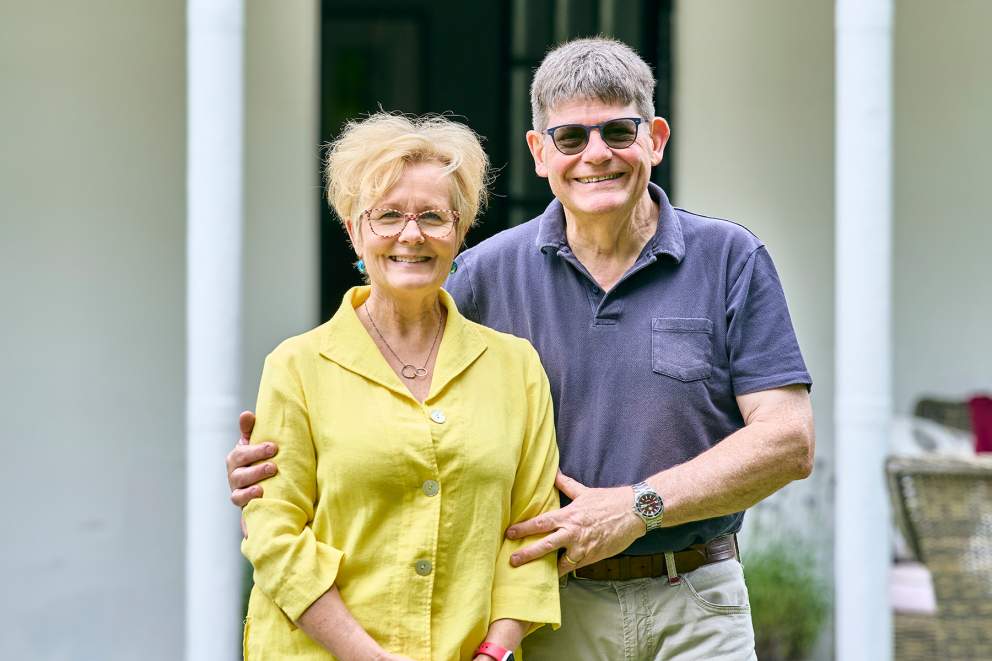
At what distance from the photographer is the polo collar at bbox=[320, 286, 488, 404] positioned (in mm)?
1968

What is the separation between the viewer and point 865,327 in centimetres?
385

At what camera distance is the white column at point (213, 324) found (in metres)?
3.69

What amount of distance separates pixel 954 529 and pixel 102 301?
300 centimetres

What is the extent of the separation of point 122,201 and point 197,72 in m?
1.22

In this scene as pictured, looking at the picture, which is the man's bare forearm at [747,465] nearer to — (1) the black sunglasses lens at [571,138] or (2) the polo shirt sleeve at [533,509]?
(2) the polo shirt sleeve at [533,509]

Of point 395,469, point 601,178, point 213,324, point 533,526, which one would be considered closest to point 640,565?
point 533,526

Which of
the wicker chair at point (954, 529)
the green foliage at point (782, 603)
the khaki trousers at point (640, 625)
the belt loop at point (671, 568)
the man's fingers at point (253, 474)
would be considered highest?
the man's fingers at point (253, 474)

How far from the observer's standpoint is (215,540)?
372 centimetres

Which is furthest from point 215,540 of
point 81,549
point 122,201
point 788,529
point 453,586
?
point 788,529

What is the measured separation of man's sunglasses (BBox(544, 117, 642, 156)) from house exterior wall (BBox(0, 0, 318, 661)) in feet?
9.50

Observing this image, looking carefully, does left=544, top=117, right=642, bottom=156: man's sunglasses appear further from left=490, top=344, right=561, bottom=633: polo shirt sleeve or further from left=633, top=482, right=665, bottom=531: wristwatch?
left=633, top=482, right=665, bottom=531: wristwatch

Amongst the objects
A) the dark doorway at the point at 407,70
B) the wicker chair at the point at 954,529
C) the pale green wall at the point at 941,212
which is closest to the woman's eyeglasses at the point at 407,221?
the wicker chair at the point at 954,529

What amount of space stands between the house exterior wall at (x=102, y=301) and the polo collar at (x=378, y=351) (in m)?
2.93

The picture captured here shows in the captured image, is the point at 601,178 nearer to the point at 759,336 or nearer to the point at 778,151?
the point at 759,336
